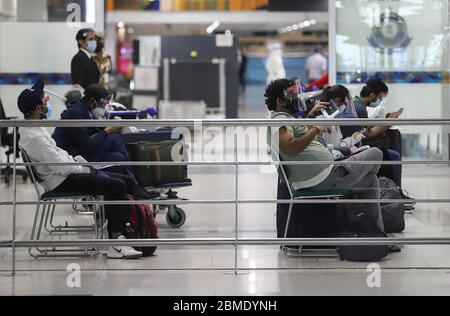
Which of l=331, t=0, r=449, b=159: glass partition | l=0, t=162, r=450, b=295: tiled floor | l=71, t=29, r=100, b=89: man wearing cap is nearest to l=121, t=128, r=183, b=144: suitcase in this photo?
l=0, t=162, r=450, b=295: tiled floor

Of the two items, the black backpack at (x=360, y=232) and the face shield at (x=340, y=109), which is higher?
the face shield at (x=340, y=109)

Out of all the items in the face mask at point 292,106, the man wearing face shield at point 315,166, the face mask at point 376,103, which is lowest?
the man wearing face shield at point 315,166

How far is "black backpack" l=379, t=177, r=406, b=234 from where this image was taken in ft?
23.5

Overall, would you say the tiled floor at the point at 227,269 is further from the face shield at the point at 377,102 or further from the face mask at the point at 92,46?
the face mask at the point at 92,46

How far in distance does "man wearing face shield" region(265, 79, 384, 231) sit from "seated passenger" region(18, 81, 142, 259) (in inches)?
44.5

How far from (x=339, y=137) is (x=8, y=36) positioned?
605cm

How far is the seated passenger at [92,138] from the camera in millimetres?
6984

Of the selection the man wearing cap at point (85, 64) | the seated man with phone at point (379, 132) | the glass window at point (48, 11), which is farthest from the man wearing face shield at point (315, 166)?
the glass window at point (48, 11)

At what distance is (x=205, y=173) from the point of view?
12.0 metres

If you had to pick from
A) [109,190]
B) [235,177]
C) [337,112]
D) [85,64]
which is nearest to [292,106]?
[337,112]

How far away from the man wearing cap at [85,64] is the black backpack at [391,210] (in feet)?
11.7

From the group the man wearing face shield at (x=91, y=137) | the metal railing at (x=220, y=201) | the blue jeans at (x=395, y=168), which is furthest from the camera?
the blue jeans at (x=395, y=168)

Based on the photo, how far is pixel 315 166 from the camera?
21.0ft
